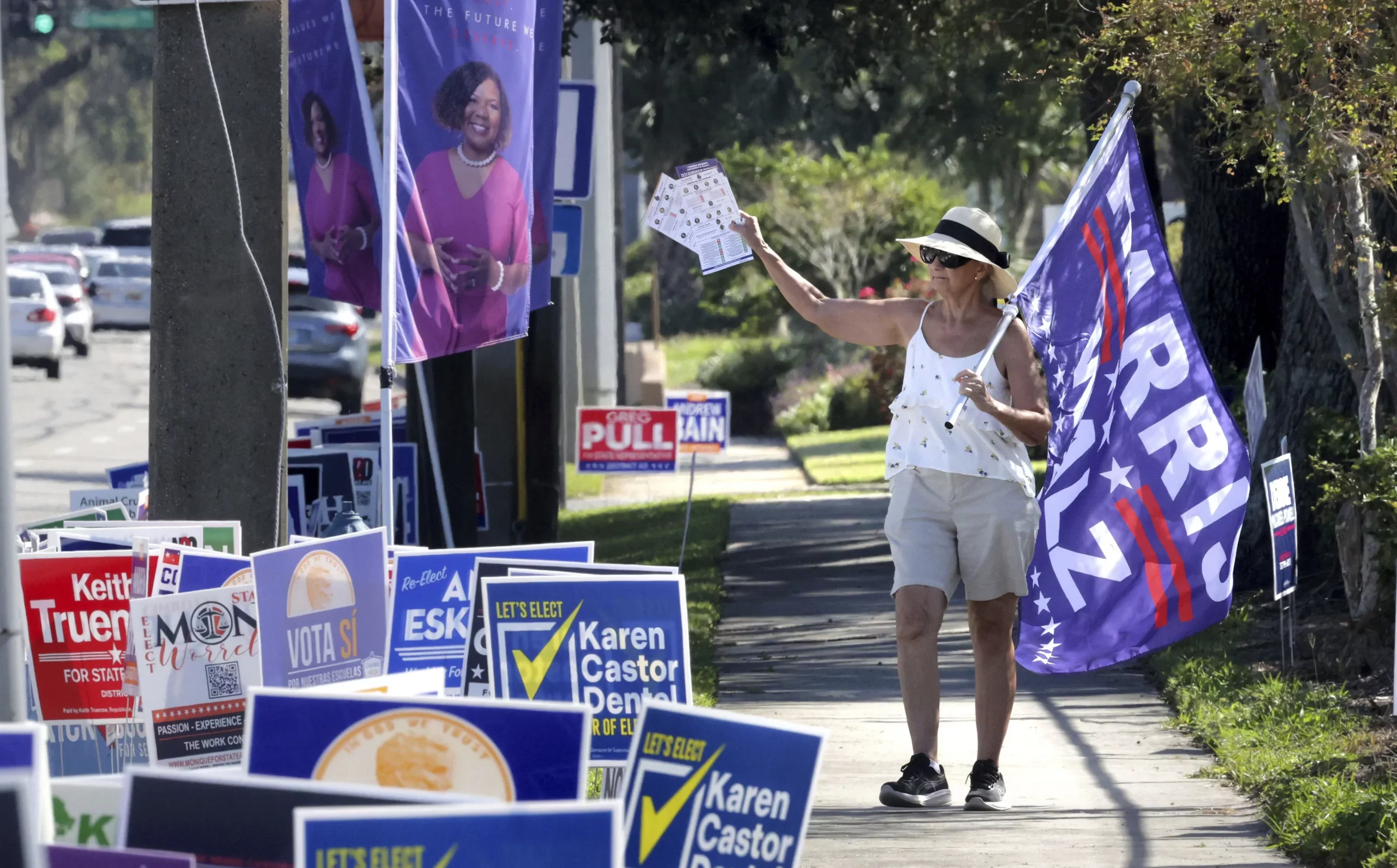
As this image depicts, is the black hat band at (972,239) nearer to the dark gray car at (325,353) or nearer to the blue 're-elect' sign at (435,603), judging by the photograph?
the blue 're-elect' sign at (435,603)

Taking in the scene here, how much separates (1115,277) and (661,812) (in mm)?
3290

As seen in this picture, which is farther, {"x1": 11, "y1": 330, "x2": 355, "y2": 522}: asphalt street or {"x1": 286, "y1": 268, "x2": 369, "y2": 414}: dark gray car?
{"x1": 286, "y1": 268, "x2": 369, "y2": 414}: dark gray car

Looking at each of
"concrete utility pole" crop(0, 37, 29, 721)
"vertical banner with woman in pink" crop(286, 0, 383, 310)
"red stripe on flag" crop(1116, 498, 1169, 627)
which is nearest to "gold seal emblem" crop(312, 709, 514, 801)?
"concrete utility pole" crop(0, 37, 29, 721)

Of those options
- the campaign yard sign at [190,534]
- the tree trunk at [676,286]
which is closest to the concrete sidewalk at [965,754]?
the campaign yard sign at [190,534]

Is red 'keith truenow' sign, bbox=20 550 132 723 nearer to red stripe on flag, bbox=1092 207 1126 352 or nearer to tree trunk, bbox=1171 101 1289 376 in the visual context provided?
red stripe on flag, bbox=1092 207 1126 352

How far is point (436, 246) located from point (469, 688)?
1839mm

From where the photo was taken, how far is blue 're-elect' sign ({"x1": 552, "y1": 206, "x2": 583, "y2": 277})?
11.6 m

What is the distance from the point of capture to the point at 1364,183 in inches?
326

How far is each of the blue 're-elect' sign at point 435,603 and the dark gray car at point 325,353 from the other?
78.4 feet

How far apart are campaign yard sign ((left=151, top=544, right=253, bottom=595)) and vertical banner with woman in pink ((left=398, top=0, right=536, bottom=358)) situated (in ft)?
4.23

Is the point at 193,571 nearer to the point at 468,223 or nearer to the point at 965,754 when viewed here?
the point at 468,223

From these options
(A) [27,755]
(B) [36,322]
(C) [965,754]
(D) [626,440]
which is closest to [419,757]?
(A) [27,755]

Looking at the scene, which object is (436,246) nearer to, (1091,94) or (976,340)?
(976,340)

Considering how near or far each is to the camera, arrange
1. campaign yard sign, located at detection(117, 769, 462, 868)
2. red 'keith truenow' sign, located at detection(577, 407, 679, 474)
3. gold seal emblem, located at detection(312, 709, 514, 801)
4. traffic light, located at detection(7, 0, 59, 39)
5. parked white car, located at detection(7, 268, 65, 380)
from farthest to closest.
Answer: parked white car, located at detection(7, 268, 65, 380) < red 'keith truenow' sign, located at detection(577, 407, 679, 474) < traffic light, located at detection(7, 0, 59, 39) < gold seal emblem, located at detection(312, 709, 514, 801) < campaign yard sign, located at detection(117, 769, 462, 868)
